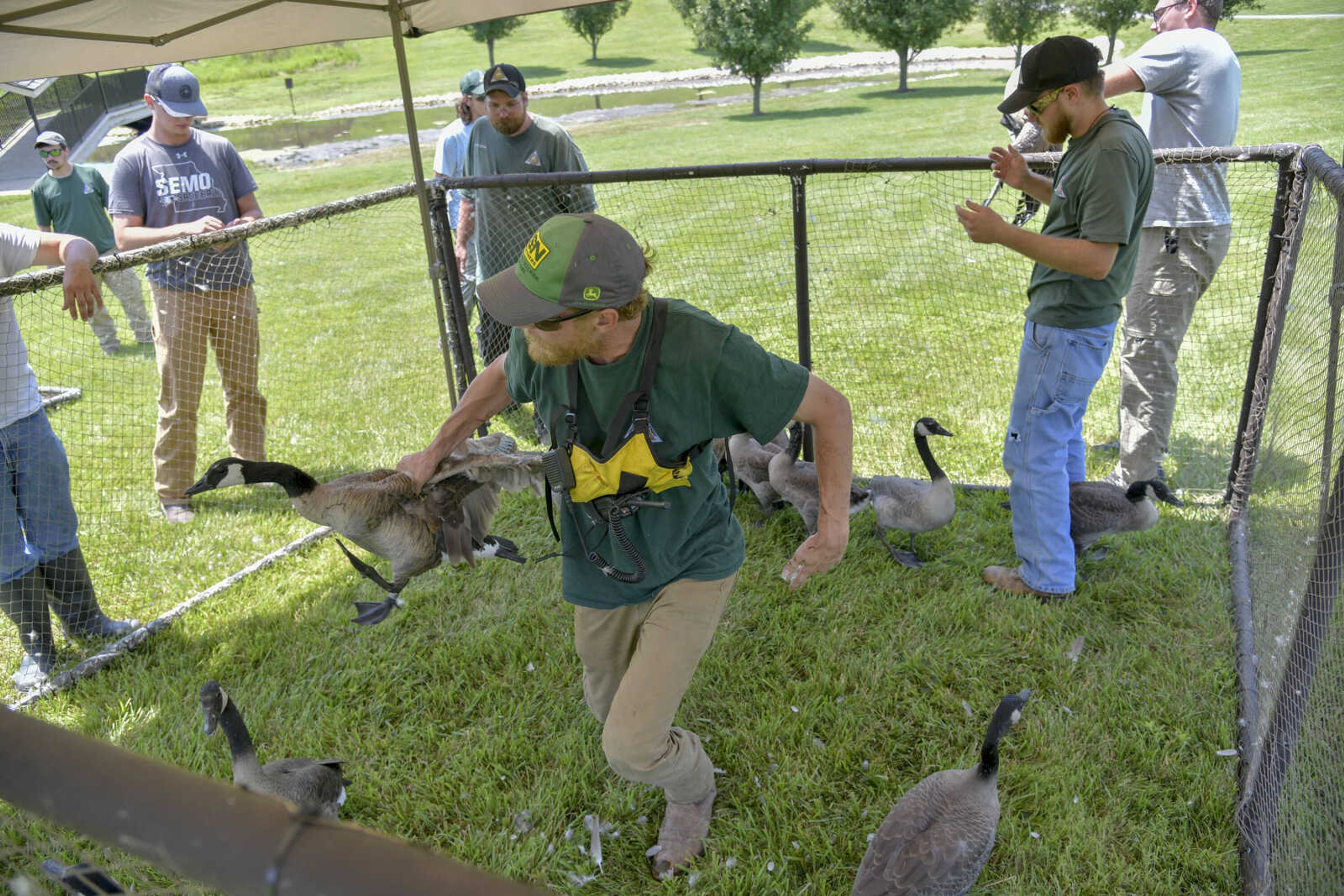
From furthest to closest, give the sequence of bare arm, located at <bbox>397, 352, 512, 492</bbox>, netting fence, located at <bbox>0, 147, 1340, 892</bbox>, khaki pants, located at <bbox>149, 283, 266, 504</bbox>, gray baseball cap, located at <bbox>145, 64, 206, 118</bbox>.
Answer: khaki pants, located at <bbox>149, 283, 266, 504</bbox>, gray baseball cap, located at <bbox>145, 64, 206, 118</bbox>, netting fence, located at <bbox>0, 147, 1340, 892</bbox>, bare arm, located at <bbox>397, 352, 512, 492</bbox>

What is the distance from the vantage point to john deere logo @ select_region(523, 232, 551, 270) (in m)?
2.57

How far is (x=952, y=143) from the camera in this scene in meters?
24.1

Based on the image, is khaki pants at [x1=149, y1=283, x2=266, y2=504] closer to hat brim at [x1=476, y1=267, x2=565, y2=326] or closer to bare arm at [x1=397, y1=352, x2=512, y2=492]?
bare arm at [x1=397, y1=352, x2=512, y2=492]

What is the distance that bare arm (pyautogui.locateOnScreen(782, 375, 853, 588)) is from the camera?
2.88 meters

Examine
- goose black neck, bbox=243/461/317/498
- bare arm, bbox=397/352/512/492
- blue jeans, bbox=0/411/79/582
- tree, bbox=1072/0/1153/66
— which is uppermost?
tree, bbox=1072/0/1153/66

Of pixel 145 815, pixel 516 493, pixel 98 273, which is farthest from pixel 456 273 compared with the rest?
pixel 145 815

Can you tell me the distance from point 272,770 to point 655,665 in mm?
1748

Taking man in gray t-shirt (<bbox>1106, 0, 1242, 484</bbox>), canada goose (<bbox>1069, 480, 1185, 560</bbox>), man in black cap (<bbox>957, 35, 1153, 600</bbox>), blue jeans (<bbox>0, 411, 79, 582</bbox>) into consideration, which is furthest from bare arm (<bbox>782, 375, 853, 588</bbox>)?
blue jeans (<bbox>0, 411, 79, 582</bbox>)

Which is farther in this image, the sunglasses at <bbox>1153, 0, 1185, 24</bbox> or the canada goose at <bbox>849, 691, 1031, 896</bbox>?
the sunglasses at <bbox>1153, 0, 1185, 24</bbox>

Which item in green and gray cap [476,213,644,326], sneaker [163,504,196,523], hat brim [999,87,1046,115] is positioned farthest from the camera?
sneaker [163,504,196,523]

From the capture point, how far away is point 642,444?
277 centimetres

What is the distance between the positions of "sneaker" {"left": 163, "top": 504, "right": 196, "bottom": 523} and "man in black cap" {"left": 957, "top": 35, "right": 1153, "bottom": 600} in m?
5.54

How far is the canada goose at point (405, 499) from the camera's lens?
3742mm

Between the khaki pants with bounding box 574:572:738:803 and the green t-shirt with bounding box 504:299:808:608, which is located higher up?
the green t-shirt with bounding box 504:299:808:608
